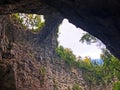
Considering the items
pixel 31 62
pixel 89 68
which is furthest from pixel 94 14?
pixel 89 68

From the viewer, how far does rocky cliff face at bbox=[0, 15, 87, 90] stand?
17562mm

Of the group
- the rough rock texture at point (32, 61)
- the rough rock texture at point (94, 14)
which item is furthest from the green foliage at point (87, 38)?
the rough rock texture at point (94, 14)

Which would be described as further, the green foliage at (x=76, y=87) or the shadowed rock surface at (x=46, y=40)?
the green foliage at (x=76, y=87)

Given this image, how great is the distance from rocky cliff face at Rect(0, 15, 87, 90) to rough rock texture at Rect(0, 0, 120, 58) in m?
4.27

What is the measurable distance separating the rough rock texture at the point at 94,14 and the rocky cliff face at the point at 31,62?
4.27 meters

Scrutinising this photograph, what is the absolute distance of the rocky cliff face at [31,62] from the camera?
57.6 ft

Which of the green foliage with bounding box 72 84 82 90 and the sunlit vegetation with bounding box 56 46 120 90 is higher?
the sunlit vegetation with bounding box 56 46 120 90

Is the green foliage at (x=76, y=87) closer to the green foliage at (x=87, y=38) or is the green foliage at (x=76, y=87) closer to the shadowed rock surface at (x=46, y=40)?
the shadowed rock surface at (x=46, y=40)

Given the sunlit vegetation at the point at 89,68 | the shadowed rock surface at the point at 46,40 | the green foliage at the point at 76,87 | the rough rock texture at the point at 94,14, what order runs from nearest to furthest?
the rough rock texture at the point at 94,14
the shadowed rock surface at the point at 46,40
the green foliage at the point at 76,87
the sunlit vegetation at the point at 89,68

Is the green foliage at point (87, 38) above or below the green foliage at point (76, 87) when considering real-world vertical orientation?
above

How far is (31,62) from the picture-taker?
823 inches

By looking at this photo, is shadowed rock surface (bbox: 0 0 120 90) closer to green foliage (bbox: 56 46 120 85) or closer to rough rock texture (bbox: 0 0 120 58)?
rough rock texture (bbox: 0 0 120 58)

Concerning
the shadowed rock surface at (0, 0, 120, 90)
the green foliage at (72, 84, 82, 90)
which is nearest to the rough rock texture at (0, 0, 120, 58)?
the shadowed rock surface at (0, 0, 120, 90)

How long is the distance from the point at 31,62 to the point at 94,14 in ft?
34.8
